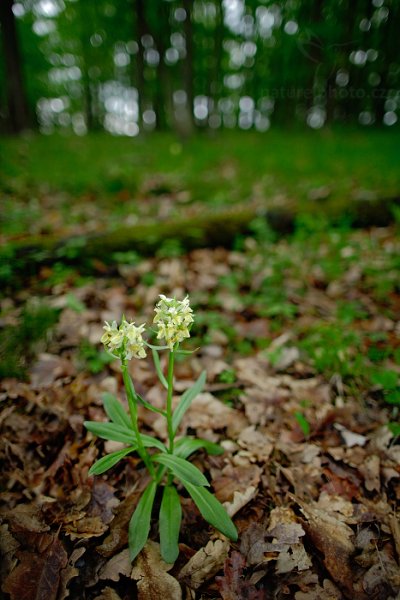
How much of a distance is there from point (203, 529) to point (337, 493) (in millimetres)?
757

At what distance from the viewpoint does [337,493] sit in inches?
69.6

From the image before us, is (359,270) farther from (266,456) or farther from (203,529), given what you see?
(203,529)

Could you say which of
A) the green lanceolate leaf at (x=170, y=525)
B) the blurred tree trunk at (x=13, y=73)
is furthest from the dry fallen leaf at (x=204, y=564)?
the blurred tree trunk at (x=13, y=73)

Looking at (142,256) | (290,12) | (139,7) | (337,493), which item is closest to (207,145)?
(290,12)

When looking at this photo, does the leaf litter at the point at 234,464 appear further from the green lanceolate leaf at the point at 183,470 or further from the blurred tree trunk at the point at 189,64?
the blurred tree trunk at the point at 189,64

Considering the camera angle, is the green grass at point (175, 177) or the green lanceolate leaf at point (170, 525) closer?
the green lanceolate leaf at point (170, 525)

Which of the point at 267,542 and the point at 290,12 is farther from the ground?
the point at 290,12

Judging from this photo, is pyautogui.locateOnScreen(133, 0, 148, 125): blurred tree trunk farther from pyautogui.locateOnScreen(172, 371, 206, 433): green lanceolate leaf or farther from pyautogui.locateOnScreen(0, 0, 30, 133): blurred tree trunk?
pyautogui.locateOnScreen(172, 371, 206, 433): green lanceolate leaf

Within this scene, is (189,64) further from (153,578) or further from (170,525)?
(153,578)

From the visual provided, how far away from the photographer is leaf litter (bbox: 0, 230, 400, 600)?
145cm

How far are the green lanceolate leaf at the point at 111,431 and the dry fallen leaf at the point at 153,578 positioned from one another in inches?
20.6

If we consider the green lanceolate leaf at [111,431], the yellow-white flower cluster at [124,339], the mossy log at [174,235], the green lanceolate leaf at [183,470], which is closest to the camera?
the yellow-white flower cluster at [124,339]

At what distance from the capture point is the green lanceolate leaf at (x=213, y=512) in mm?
1475

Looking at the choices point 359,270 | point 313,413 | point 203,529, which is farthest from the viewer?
point 359,270
